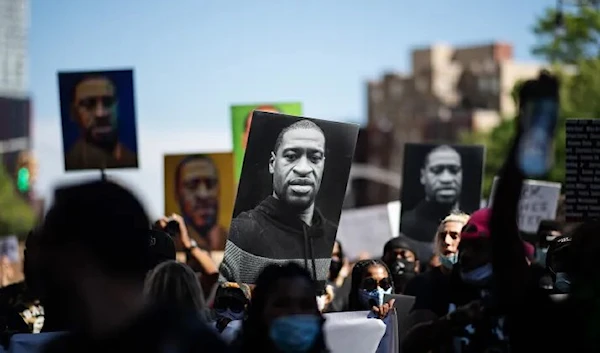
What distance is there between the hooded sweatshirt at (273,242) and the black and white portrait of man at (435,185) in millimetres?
3050

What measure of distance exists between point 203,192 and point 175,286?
285 inches

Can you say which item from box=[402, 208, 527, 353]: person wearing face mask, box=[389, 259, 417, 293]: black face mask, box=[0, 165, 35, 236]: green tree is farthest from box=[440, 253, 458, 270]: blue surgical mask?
box=[0, 165, 35, 236]: green tree

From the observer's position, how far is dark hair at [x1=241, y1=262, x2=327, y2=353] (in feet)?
14.9

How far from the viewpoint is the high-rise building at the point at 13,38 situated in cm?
12162

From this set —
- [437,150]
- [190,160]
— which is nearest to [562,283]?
[437,150]

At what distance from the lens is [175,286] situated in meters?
5.04

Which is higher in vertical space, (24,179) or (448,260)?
(448,260)

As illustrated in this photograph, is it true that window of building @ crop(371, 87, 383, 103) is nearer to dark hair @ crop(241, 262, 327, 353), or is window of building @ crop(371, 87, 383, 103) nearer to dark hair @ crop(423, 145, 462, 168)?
dark hair @ crop(423, 145, 462, 168)

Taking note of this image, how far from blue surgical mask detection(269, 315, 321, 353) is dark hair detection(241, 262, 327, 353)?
1.1 inches

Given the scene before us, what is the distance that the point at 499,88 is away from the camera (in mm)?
95500

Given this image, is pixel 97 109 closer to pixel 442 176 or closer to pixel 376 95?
pixel 442 176

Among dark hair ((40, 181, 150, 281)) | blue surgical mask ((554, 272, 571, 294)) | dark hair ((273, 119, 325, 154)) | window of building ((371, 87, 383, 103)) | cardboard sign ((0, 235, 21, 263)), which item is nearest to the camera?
dark hair ((40, 181, 150, 281))

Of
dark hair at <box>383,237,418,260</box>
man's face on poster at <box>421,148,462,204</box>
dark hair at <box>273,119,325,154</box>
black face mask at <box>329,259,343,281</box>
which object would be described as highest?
dark hair at <box>273,119,325,154</box>

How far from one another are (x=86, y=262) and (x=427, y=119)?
9417 centimetres
